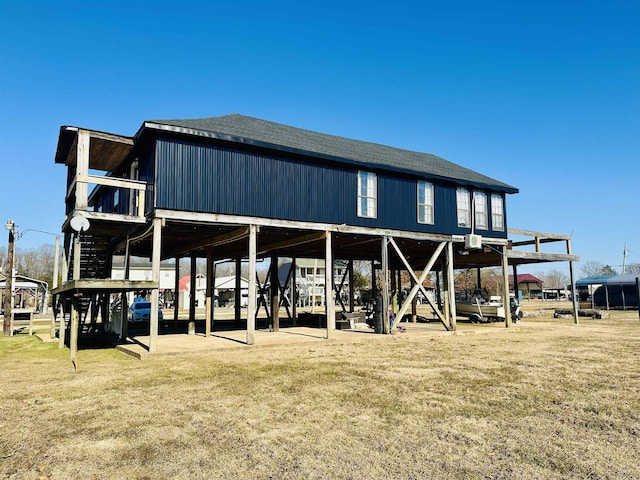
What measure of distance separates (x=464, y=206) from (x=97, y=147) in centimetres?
1622

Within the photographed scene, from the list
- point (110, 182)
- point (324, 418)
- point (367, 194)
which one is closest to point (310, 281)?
point (367, 194)

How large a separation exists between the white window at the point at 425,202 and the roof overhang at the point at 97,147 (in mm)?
12278

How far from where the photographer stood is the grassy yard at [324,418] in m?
4.98

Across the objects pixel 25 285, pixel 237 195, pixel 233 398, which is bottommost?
pixel 233 398

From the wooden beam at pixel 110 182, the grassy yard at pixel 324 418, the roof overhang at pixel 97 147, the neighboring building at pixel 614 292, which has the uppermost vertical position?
the roof overhang at pixel 97 147

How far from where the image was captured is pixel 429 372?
34.9 feet

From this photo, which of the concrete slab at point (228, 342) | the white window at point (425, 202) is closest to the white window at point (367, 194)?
the white window at point (425, 202)

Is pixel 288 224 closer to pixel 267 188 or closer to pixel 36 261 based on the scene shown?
pixel 267 188

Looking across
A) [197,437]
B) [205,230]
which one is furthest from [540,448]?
[205,230]

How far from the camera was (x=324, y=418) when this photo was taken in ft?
22.4

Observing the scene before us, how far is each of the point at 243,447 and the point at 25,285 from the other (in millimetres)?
41648

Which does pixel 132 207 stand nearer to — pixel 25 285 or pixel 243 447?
pixel 243 447

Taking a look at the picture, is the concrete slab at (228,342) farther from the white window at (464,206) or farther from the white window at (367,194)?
the white window at (464,206)

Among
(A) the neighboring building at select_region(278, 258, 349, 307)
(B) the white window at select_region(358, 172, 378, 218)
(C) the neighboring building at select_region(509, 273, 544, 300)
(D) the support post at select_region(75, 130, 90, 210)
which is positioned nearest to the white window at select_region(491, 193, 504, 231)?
(B) the white window at select_region(358, 172, 378, 218)
